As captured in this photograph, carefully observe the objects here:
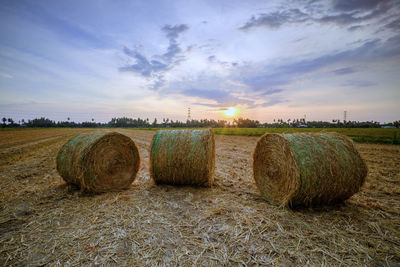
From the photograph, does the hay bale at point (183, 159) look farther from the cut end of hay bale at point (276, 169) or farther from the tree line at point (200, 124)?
the tree line at point (200, 124)

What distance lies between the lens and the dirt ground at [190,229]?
2.56 m

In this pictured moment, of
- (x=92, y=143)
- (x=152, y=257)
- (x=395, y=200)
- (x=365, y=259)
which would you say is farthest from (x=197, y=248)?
(x=395, y=200)

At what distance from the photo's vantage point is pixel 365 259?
2.53m

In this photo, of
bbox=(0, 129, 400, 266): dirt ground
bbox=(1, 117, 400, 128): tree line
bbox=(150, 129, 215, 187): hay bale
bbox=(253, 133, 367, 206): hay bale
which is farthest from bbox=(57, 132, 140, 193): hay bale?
bbox=(1, 117, 400, 128): tree line

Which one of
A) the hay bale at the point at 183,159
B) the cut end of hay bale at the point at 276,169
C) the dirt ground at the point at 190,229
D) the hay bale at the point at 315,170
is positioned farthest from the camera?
the hay bale at the point at 183,159

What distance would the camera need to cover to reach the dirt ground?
8.41 feet

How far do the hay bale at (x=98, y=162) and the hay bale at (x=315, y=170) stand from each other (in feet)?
13.3

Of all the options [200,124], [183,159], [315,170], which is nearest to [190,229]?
[183,159]

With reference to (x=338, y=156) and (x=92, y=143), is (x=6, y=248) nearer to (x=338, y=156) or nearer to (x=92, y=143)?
(x=92, y=143)

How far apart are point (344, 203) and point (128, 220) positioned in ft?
14.7

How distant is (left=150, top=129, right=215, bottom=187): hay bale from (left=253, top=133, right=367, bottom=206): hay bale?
1747 millimetres

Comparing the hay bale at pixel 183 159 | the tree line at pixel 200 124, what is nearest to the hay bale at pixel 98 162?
the hay bale at pixel 183 159

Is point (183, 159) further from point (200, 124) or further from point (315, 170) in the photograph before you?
point (200, 124)

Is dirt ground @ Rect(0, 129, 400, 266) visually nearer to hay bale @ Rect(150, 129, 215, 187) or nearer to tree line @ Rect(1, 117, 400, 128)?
hay bale @ Rect(150, 129, 215, 187)
